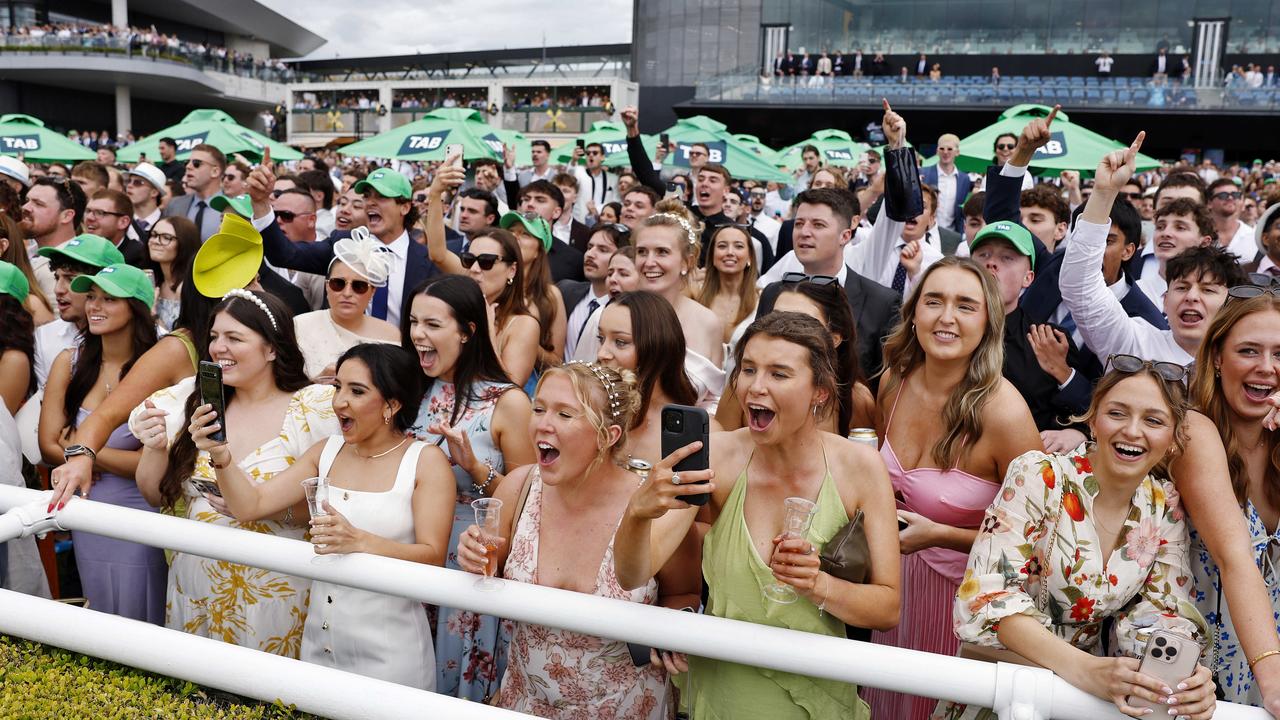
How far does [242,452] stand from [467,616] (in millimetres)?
965

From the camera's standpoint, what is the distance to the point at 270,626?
306cm

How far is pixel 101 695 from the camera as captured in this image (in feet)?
7.33

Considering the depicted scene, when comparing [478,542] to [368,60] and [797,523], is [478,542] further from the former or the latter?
[368,60]

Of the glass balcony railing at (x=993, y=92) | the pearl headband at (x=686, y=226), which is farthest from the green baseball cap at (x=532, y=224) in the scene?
the glass balcony railing at (x=993, y=92)

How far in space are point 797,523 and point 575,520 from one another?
2.80ft

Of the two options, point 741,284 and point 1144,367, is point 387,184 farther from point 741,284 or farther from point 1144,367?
point 1144,367

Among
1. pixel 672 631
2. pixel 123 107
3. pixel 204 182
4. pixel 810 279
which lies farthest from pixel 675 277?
pixel 123 107

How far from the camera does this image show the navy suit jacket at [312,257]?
208 inches

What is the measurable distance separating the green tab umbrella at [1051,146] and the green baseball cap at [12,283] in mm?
7065

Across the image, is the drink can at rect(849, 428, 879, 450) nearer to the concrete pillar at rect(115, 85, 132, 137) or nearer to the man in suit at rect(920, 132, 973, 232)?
the man in suit at rect(920, 132, 973, 232)

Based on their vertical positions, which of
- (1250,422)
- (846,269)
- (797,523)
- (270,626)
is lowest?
(270,626)

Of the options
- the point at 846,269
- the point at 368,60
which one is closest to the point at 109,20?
the point at 368,60

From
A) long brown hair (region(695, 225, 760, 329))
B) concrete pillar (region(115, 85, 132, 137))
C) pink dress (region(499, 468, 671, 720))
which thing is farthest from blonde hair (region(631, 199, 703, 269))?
concrete pillar (region(115, 85, 132, 137))

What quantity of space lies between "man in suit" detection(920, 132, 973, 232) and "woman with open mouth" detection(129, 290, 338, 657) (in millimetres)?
8224
